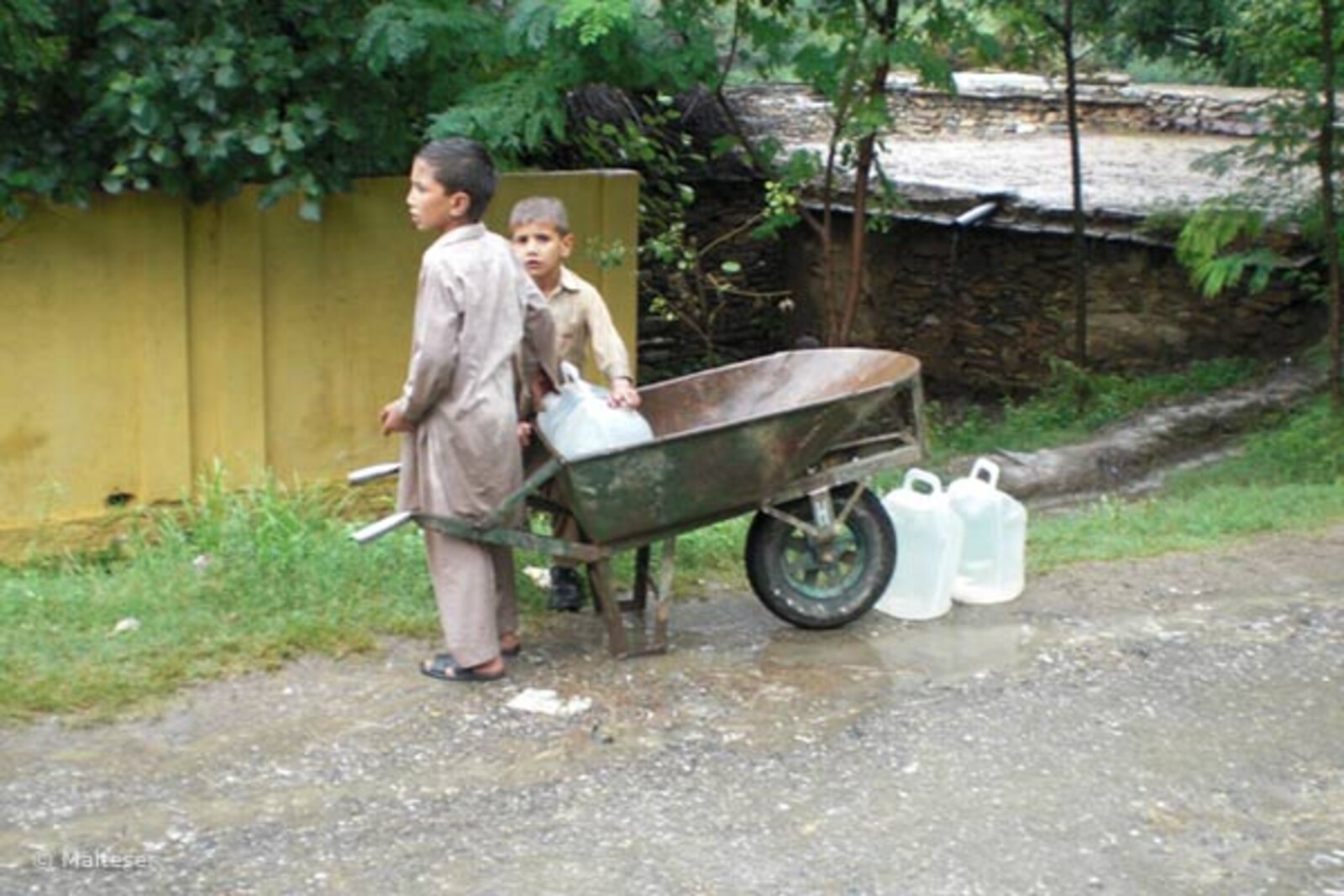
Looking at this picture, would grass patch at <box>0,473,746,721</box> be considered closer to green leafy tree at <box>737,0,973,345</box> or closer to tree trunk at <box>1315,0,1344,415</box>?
green leafy tree at <box>737,0,973,345</box>

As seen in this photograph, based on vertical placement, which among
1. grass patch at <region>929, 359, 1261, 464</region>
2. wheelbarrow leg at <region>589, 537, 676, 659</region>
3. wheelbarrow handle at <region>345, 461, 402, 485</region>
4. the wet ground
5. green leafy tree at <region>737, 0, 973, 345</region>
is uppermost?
green leafy tree at <region>737, 0, 973, 345</region>

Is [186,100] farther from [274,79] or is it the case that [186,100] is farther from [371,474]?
[371,474]

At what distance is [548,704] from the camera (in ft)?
19.5

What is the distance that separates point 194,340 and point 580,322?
362cm

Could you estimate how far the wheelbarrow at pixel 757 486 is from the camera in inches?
238

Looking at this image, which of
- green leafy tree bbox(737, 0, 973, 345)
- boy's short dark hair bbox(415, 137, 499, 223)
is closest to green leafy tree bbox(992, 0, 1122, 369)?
green leafy tree bbox(737, 0, 973, 345)

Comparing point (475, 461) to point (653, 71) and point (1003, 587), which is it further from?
point (653, 71)

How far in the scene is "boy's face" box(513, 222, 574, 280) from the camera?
6.51 metres

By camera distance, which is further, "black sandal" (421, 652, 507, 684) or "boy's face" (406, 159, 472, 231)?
"black sandal" (421, 652, 507, 684)

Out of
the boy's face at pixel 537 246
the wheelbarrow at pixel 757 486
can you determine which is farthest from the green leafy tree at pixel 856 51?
the boy's face at pixel 537 246

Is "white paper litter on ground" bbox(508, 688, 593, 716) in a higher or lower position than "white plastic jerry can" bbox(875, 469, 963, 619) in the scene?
lower

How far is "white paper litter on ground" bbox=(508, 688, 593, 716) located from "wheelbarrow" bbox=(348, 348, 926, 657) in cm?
41

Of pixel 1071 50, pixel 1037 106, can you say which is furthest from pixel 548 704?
pixel 1037 106

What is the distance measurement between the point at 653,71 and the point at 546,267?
351 cm
